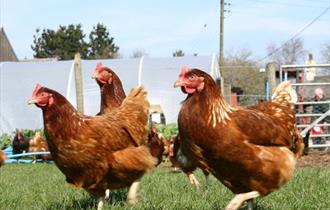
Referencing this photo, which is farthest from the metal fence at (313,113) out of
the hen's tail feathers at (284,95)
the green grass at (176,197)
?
the hen's tail feathers at (284,95)

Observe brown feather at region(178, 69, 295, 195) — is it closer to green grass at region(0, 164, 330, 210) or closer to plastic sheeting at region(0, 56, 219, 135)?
green grass at region(0, 164, 330, 210)

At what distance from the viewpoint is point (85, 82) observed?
2058 centimetres

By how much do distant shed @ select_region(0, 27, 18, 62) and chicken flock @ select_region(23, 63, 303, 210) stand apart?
32.8 m

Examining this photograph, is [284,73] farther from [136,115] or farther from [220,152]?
[220,152]

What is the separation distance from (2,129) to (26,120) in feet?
3.37

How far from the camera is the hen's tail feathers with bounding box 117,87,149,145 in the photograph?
5.60 metres

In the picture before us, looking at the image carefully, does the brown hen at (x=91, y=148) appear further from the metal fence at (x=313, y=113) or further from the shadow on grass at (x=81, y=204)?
the metal fence at (x=313, y=113)

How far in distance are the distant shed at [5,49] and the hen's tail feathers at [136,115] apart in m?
32.5

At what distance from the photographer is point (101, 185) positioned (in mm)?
5121

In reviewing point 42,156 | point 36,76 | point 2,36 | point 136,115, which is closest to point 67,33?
point 2,36

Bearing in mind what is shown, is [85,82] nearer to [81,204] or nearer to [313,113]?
[313,113]

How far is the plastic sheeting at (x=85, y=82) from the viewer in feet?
64.9

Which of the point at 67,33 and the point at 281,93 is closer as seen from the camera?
the point at 281,93

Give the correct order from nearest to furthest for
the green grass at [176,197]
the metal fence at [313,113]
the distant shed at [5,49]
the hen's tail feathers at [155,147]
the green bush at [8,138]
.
→ 1. the green grass at [176,197]
2. the hen's tail feathers at [155,147]
3. the metal fence at [313,113]
4. the green bush at [8,138]
5. the distant shed at [5,49]
